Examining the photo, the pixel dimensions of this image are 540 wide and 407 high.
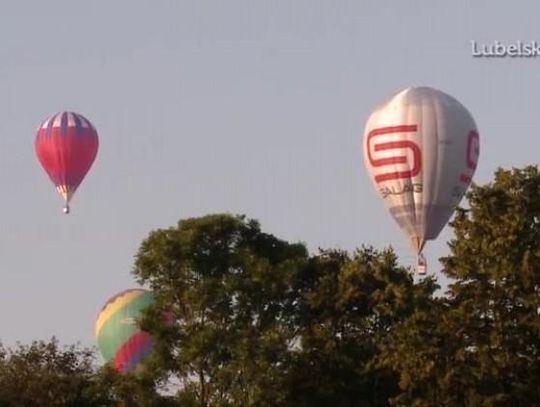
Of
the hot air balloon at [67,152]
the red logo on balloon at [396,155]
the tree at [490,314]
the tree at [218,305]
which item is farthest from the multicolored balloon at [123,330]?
the tree at [490,314]

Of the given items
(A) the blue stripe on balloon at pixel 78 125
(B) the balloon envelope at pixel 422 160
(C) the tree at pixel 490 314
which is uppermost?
(A) the blue stripe on balloon at pixel 78 125

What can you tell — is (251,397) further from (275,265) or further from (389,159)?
(389,159)

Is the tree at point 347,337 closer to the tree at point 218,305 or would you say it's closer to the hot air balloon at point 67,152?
the tree at point 218,305

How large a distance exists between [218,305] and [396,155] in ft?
74.5

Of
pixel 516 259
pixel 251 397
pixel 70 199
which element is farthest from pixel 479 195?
pixel 70 199

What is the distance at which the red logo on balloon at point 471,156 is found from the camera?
10150 cm

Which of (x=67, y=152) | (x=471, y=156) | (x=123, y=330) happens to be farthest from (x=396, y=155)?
(x=123, y=330)

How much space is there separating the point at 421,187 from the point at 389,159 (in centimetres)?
204

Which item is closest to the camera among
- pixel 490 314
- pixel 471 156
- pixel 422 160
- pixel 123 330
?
pixel 490 314

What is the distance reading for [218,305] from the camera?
79.9 metres

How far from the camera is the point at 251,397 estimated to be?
3014 inches

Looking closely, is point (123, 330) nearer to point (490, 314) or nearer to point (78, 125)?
point (78, 125)

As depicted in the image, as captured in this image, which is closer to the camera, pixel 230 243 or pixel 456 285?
pixel 456 285

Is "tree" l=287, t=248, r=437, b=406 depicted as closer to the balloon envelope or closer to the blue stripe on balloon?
the balloon envelope
